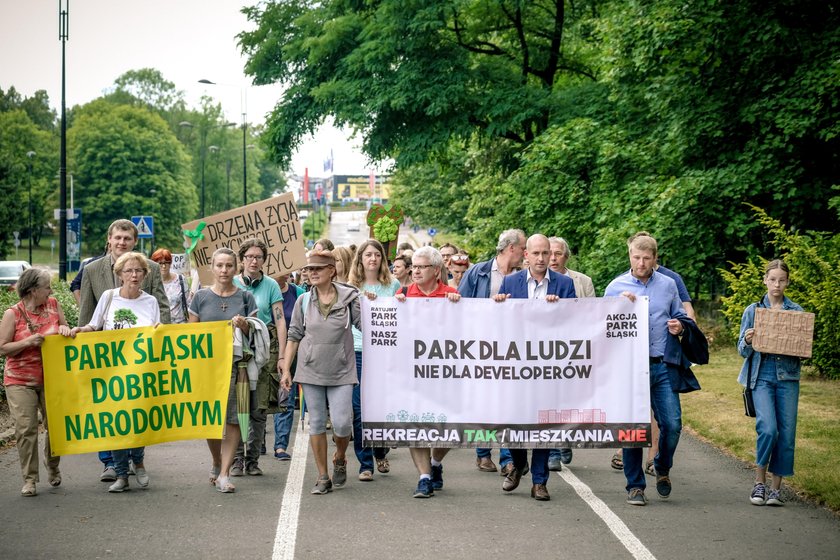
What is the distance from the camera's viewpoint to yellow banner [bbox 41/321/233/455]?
8859mm

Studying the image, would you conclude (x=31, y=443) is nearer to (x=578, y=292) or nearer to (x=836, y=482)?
(x=578, y=292)

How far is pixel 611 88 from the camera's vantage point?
2466 cm

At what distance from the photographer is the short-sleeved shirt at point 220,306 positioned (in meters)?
9.15

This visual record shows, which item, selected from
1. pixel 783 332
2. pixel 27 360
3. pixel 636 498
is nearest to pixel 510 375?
pixel 636 498

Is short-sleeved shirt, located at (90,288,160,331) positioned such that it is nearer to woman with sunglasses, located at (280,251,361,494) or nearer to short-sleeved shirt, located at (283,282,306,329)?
woman with sunglasses, located at (280,251,361,494)

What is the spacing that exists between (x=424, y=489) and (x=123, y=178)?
8347cm

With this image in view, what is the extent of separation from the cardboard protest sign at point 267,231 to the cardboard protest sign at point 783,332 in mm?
7263

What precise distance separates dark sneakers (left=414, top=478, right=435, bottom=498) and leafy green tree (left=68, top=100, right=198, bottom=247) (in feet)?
260

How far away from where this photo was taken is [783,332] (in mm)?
8469

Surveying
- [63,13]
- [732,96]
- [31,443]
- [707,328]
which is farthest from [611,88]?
[31,443]

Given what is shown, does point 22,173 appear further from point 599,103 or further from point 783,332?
point 783,332

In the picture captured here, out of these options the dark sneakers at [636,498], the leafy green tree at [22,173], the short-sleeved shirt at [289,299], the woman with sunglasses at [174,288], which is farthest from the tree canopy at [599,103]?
the leafy green tree at [22,173]

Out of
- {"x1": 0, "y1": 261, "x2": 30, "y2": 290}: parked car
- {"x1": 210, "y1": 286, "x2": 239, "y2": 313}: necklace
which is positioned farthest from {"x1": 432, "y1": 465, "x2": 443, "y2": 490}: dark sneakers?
{"x1": 0, "y1": 261, "x2": 30, "y2": 290}: parked car

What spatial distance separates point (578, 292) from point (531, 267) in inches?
77.4
